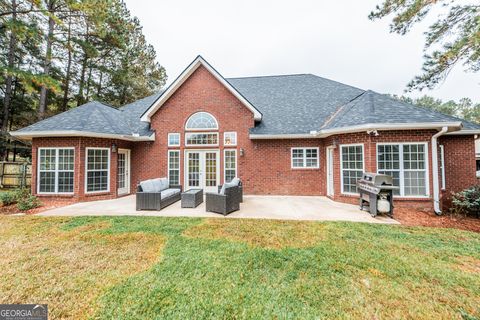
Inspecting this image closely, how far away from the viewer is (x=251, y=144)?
33.9 ft

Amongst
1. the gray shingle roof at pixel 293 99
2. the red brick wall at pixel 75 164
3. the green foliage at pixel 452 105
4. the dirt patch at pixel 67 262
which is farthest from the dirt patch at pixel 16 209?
the green foliage at pixel 452 105

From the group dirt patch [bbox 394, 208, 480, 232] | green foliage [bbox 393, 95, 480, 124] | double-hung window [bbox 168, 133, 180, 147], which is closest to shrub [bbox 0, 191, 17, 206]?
double-hung window [bbox 168, 133, 180, 147]

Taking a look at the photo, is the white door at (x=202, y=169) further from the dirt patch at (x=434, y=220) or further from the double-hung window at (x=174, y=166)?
the dirt patch at (x=434, y=220)

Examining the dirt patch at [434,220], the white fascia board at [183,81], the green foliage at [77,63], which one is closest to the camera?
the dirt patch at [434,220]

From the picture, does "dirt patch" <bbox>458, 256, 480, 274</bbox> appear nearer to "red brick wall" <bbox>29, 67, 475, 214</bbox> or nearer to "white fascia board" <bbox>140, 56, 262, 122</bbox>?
"red brick wall" <bbox>29, 67, 475, 214</bbox>

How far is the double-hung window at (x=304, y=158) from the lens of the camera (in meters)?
10.1

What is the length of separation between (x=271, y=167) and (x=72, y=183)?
958 cm

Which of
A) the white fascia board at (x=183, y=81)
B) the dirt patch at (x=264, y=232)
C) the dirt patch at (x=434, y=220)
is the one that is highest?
the white fascia board at (x=183, y=81)

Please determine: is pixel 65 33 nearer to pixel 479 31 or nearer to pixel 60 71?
pixel 60 71

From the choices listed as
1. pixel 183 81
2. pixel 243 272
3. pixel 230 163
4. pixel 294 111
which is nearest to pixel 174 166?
pixel 230 163

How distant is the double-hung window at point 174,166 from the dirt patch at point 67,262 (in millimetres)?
5152

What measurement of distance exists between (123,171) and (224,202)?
7231 millimetres

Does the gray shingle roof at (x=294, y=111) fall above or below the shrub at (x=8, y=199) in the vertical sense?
above
